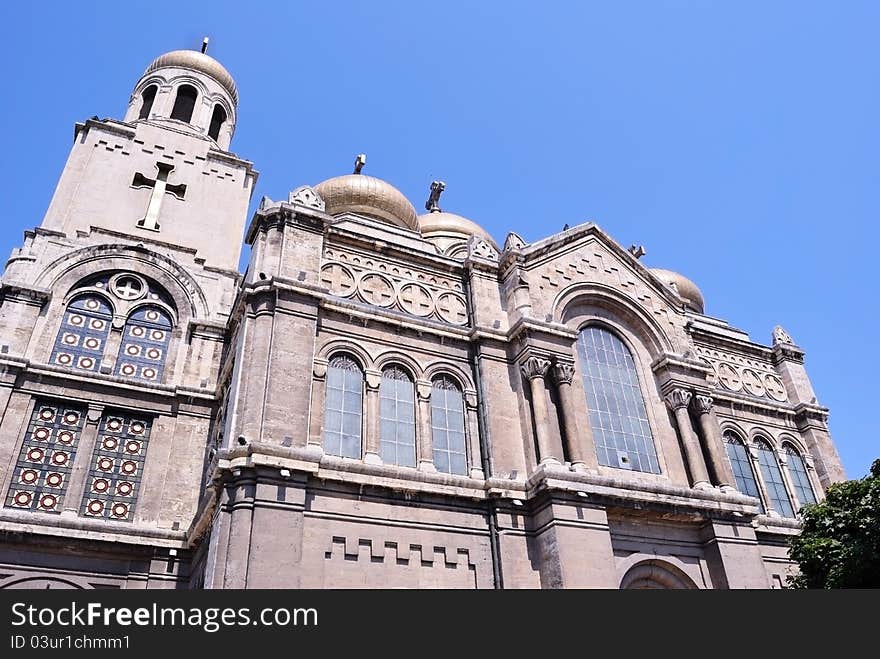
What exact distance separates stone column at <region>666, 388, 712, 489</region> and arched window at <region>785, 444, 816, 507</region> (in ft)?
18.9

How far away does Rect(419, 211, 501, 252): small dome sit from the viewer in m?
34.3

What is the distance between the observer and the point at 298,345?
16641mm

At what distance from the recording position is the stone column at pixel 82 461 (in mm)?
17812

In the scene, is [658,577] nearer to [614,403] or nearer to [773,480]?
[614,403]

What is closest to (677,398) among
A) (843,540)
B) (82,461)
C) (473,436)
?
(843,540)

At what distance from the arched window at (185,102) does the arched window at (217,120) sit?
3.21 ft

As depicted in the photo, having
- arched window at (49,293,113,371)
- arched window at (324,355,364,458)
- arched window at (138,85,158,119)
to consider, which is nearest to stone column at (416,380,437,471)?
arched window at (324,355,364,458)

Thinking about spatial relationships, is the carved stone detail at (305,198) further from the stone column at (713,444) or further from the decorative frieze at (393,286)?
the stone column at (713,444)

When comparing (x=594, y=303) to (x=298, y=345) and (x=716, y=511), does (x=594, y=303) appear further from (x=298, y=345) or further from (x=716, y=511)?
(x=298, y=345)

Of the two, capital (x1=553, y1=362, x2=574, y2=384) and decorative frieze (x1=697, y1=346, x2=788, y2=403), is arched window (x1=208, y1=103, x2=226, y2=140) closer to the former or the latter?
capital (x1=553, y1=362, x2=574, y2=384)

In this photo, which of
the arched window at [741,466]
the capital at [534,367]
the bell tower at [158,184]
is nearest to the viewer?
the capital at [534,367]

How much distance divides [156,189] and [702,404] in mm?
20956

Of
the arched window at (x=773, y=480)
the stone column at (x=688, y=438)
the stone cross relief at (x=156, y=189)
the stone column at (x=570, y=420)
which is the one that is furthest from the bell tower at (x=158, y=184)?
the arched window at (x=773, y=480)

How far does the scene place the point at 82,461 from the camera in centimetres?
1845
